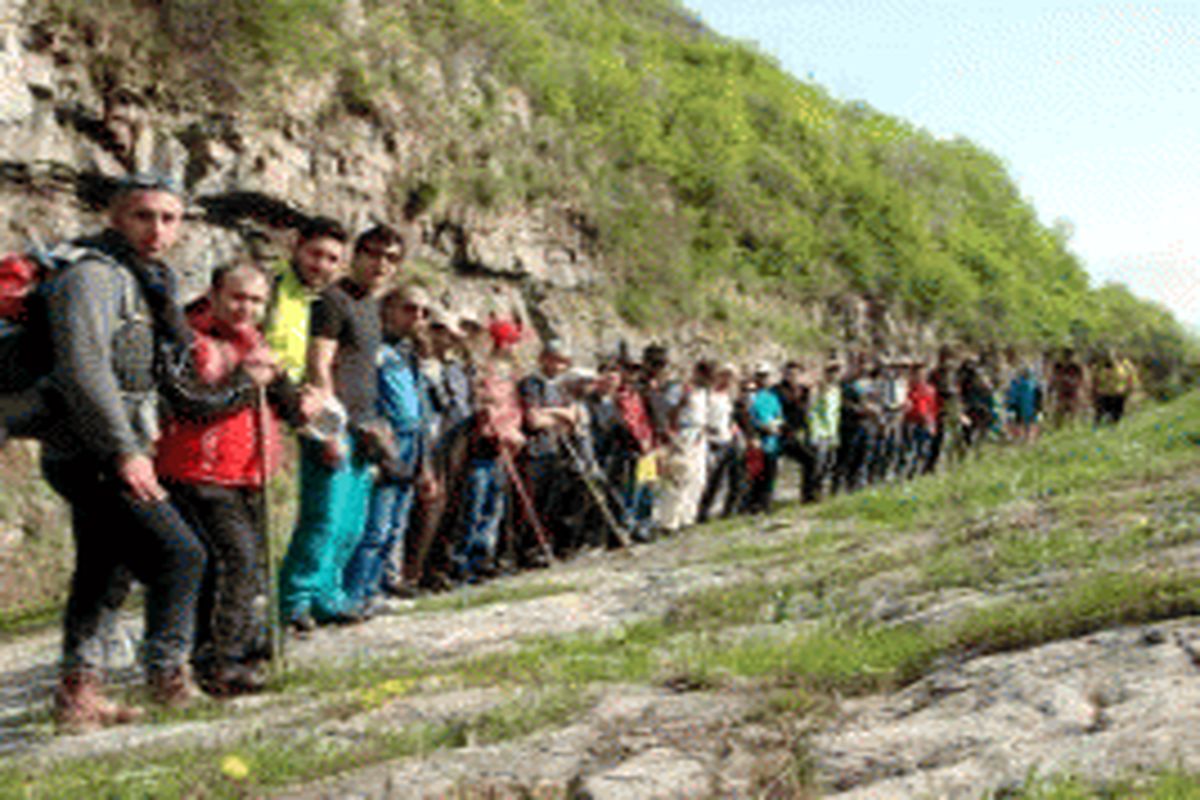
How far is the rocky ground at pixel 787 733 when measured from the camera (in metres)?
2.89

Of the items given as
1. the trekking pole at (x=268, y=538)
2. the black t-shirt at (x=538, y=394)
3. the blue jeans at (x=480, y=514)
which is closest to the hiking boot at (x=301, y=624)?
the trekking pole at (x=268, y=538)

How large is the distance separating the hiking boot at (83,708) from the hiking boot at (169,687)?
152mm

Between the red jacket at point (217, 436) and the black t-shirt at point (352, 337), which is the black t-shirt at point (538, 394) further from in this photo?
the red jacket at point (217, 436)

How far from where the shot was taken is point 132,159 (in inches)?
471

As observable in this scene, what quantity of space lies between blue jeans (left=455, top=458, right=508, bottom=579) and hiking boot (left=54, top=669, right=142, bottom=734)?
474 cm

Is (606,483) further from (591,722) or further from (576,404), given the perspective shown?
(591,722)

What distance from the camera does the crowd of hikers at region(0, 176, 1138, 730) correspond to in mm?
4164

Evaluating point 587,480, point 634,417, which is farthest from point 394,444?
point 634,417

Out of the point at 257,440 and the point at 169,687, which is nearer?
the point at 169,687

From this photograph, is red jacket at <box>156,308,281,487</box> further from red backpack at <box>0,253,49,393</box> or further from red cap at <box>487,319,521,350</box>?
red cap at <box>487,319,521,350</box>

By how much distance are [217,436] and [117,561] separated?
70 centimetres

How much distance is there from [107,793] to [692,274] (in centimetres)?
1882

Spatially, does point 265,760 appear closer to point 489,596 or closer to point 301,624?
point 301,624

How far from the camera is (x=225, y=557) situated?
488 cm
